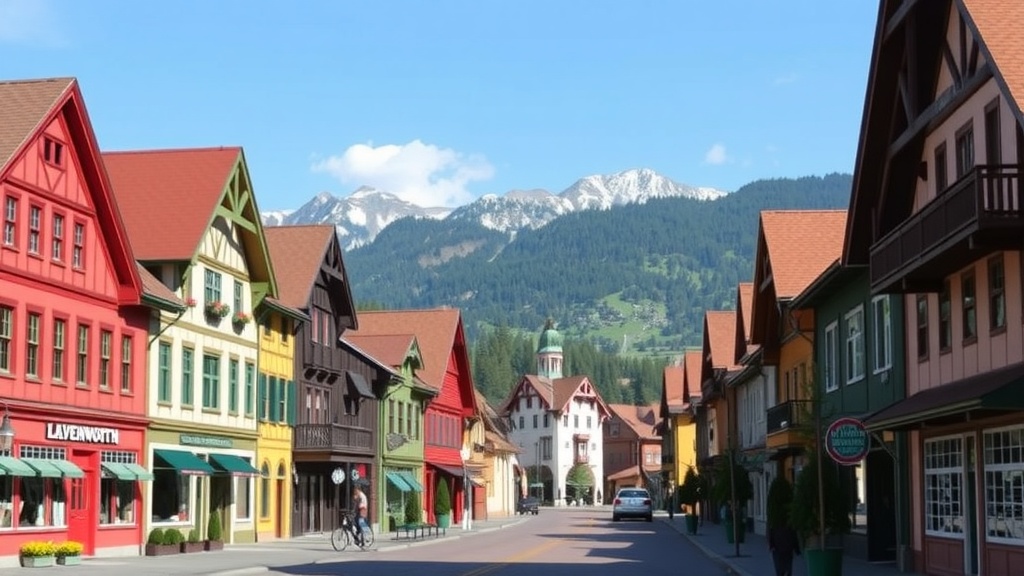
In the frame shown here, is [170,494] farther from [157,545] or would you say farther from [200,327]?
[200,327]

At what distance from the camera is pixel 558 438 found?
174250mm

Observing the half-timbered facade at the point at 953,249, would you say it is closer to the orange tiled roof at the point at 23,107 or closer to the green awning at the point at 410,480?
the orange tiled roof at the point at 23,107

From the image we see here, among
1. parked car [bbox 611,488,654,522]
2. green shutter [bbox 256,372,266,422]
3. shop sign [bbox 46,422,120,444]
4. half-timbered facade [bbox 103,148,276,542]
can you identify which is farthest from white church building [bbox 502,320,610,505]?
shop sign [bbox 46,422,120,444]

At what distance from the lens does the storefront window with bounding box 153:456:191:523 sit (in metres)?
43.9

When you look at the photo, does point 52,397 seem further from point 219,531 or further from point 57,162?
point 219,531

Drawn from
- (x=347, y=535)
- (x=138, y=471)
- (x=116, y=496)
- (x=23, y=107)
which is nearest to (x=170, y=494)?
(x=138, y=471)

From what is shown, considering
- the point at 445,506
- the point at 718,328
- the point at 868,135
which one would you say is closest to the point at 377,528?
the point at 445,506

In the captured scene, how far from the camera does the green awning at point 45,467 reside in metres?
35.3

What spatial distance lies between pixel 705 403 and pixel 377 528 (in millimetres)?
24003

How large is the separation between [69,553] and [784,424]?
21146 mm

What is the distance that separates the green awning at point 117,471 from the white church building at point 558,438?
130890 mm

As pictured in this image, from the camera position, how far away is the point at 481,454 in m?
93.4

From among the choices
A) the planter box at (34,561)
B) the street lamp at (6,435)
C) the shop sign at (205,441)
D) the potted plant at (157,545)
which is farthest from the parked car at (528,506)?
the street lamp at (6,435)

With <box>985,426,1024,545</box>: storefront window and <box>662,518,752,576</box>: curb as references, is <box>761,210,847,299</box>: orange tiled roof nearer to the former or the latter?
<box>662,518,752,576</box>: curb
